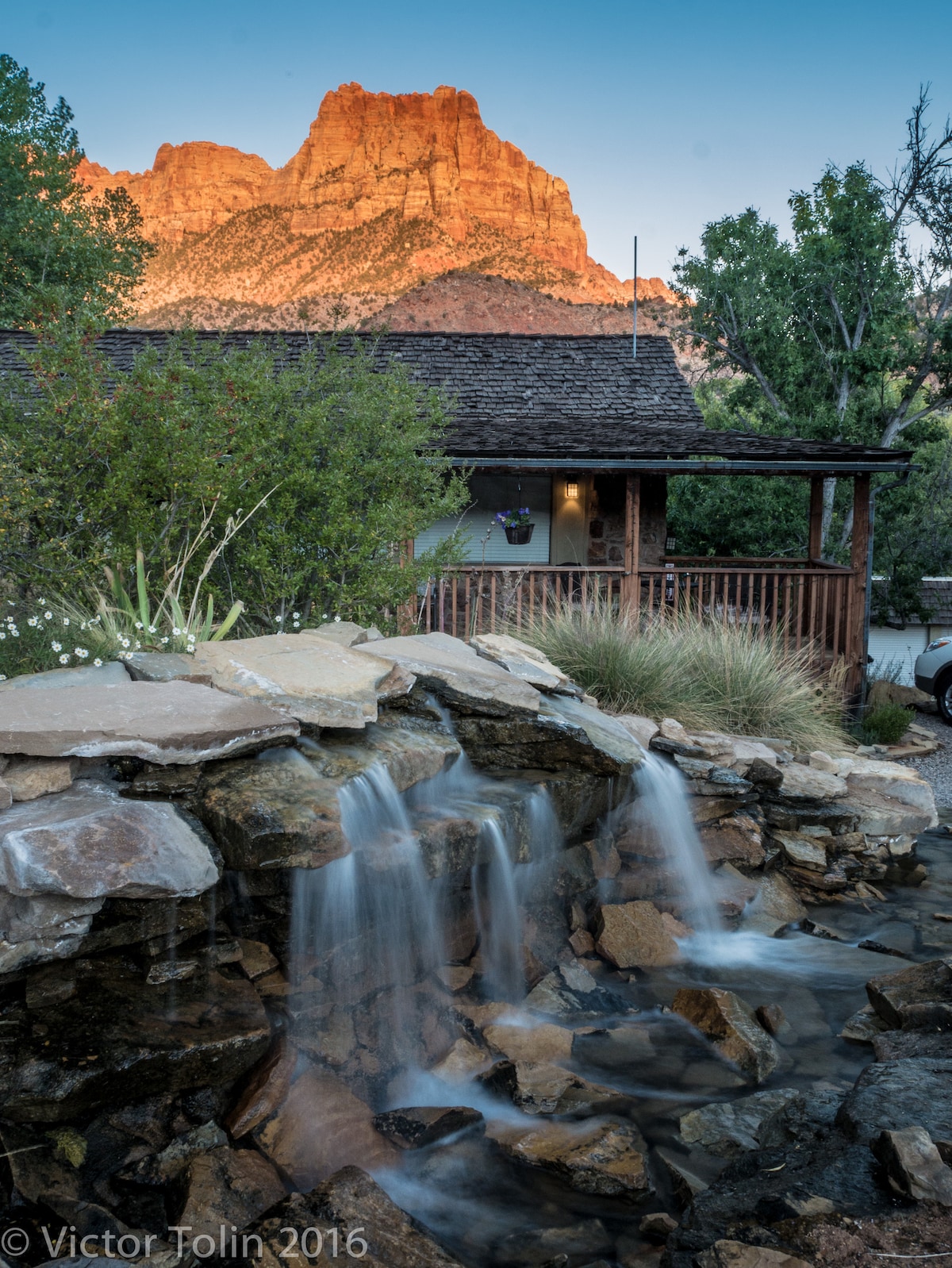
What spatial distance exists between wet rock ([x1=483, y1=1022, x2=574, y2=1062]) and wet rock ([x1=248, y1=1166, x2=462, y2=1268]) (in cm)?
120

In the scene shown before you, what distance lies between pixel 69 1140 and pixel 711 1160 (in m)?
2.43

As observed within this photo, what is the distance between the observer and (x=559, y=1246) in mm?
3193

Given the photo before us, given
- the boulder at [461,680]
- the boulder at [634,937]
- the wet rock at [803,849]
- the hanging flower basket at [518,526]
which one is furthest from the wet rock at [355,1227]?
the hanging flower basket at [518,526]

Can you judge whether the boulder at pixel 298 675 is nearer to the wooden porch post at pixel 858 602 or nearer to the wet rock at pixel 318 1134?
the wet rock at pixel 318 1134

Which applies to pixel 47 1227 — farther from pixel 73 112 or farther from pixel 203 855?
pixel 73 112

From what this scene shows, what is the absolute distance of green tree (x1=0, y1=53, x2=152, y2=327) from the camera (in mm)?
19781

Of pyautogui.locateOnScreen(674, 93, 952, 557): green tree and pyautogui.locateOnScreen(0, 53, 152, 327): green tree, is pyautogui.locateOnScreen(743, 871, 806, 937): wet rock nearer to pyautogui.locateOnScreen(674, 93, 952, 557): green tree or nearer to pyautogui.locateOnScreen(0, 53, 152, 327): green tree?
pyautogui.locateOnScreen(674, 93, 952, 557): green tree

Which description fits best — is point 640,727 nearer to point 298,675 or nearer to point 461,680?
point 461,680

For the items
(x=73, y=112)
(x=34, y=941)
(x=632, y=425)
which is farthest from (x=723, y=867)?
(x=73, y=112)

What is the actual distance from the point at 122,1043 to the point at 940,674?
11.8 m

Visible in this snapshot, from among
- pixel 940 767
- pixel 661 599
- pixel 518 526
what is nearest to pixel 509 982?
pixel 940 767

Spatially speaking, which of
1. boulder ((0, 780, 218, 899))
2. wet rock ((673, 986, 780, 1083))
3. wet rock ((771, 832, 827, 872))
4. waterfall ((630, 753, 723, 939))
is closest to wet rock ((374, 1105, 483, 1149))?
boulder ((0, 780, 218, 899))

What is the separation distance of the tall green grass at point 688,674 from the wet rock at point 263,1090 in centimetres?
458

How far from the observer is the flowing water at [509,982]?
11.3 ft
